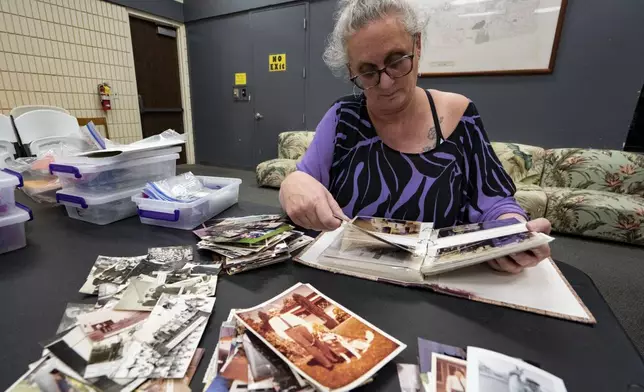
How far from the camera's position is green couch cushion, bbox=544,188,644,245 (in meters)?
2.24

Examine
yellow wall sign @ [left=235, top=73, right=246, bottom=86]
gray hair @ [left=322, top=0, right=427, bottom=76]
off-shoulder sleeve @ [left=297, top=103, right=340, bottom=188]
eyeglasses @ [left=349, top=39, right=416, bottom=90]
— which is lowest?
off-shoulder sleeve @ [left=297, top=103, right=340, bottom=188]

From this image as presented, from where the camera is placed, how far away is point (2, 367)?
38cm

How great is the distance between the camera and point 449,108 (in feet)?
3.02

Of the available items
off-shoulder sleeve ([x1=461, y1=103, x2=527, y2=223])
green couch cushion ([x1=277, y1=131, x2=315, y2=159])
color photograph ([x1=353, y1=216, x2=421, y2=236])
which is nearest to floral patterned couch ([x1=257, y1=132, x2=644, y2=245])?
off-shoulder sleeve ([x1=461, y1=103, x2=527, y2=223])

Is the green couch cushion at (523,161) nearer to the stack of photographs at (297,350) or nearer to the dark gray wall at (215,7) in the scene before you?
the stack of photographs at (297,350)

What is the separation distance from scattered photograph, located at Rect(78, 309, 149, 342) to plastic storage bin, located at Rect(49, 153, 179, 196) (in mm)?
563

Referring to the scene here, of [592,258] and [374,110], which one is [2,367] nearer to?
[374,110]

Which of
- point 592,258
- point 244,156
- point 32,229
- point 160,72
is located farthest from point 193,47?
point 592,258

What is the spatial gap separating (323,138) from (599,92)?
2964 mm

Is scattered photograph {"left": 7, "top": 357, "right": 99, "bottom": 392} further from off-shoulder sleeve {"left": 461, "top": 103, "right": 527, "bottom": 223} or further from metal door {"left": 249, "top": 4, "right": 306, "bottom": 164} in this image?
metal door {"left": 249, "top": 4, "right": 306, "bottom": 164}

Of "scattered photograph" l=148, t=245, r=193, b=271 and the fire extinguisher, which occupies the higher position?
the fire extinguisher

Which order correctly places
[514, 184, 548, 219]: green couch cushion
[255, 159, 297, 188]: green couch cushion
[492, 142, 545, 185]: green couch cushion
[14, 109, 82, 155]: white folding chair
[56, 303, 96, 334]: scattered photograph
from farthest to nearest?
1. [255, 159, 297, 188]: green couch cushion
2. [492, 142, 545, 185]: green couch cushion
3. [514, 184, 548, 219]: green couch cushion
4. [14, 109, 82, 155]: white folding chair
5. [56, 303, 96, 334]: scattered photograph

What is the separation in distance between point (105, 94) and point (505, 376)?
14.8ft

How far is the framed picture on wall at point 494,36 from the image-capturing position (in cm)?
262
